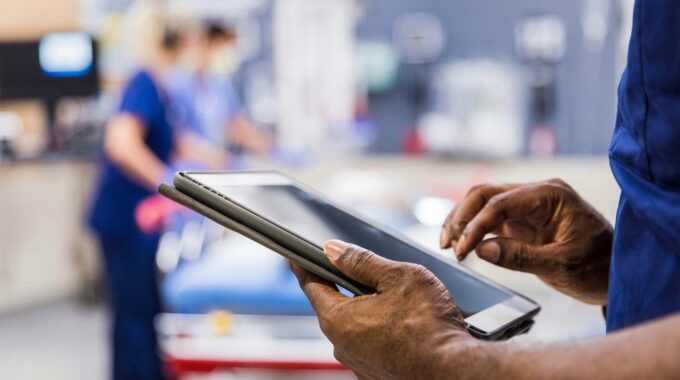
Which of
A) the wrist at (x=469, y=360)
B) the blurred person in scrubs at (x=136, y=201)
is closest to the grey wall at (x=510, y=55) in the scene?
the blurred person in scrubs at (x=136, y=201)

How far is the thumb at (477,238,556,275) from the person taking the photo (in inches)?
Result: 42.3

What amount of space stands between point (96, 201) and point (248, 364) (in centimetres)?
100

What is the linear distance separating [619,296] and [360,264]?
0.25 meters

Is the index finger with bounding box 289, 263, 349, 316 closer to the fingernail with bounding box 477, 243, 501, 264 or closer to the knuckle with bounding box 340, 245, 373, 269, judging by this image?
the knuckle with bounding box 340, 245, 373, 269

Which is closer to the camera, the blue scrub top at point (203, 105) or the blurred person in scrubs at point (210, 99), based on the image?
the blurred person in scrubs at point (210, 99)

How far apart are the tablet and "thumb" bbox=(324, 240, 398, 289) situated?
0.02 m

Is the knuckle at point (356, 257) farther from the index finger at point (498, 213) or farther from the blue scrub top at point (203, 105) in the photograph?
the blue scrub top at point (203, 105)

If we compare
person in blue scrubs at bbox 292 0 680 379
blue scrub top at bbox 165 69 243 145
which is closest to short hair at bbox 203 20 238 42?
blue scrub top at bbox 165 69 243 145

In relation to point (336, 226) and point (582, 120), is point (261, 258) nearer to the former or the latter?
point (336, 226)

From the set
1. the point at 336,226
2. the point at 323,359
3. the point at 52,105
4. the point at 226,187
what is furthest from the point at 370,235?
the point at 52,105

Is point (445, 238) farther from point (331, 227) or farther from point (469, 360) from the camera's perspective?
point (469, 360)

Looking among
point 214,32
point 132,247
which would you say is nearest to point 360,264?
point 132,247

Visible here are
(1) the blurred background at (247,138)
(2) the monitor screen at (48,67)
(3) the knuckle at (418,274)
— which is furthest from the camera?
(2) the monitor screen at (48,67)

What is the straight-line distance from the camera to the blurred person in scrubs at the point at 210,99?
408 centimetres
